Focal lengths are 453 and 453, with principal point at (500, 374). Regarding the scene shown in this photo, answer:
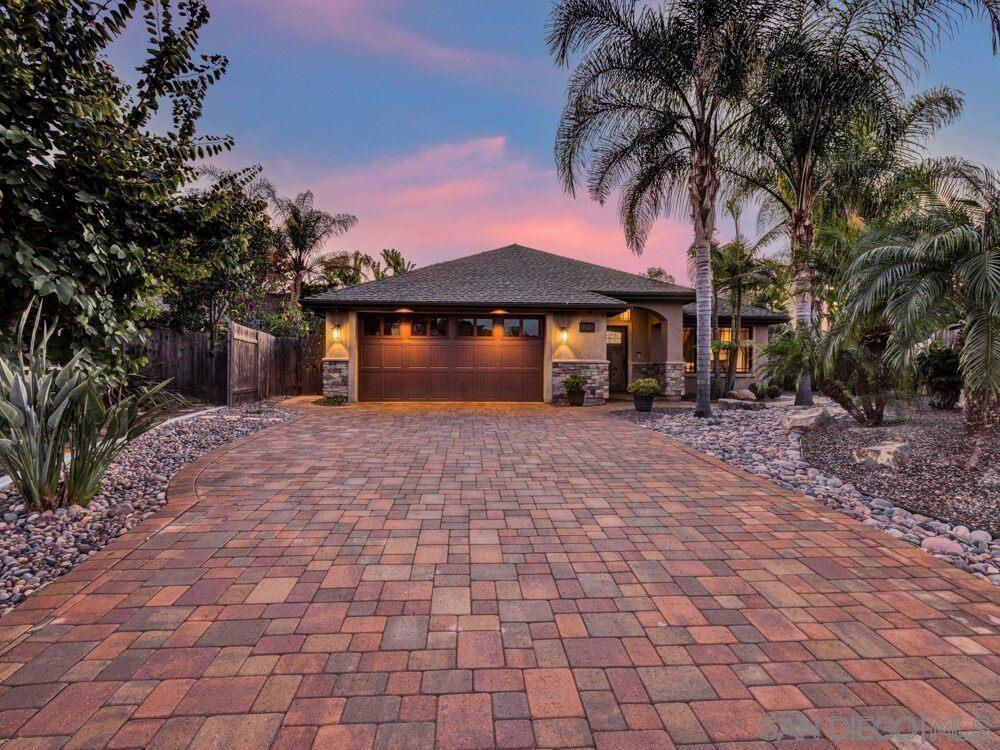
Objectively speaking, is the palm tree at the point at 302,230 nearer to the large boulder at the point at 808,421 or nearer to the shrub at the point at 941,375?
the large boulder at the point at 808,421

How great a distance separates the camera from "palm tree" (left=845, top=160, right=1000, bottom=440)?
12.7ft

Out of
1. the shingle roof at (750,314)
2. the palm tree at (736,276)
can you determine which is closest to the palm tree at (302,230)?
the shingle roof at (750,314)

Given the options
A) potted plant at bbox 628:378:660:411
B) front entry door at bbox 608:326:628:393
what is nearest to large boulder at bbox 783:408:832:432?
potted plant at bbox 628:378:660:411

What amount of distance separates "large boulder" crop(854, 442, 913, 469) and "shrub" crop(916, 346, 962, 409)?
2585 mm

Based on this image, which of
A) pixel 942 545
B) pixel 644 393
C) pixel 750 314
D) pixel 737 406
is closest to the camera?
pixel 942 545

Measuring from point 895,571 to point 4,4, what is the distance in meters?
7.27

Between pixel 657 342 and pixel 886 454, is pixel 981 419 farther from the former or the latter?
pixel 657 342

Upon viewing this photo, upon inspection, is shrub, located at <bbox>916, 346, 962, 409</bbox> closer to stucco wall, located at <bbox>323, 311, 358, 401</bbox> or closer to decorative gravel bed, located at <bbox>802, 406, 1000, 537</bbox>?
decorative gravel bed, located at <bbox>802, 406, 1000, 537</bbox>

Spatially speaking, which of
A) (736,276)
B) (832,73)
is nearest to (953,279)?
(832,73)

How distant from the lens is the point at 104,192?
163 inches

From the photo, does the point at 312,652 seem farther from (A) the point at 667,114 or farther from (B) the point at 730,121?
(B) the point at 730,121

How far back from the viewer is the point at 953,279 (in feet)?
14.1

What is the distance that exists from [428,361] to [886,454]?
10.0 metres

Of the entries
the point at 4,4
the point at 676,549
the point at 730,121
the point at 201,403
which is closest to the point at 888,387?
the point at 676,549
